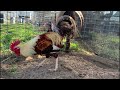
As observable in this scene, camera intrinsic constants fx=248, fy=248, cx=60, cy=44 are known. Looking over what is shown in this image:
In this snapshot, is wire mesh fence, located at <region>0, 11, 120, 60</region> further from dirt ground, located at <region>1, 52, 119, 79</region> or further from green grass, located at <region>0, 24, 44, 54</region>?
dirt ground, located at <region>1, 52, 119, 79</region>

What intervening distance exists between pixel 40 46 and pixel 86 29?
2.03ft

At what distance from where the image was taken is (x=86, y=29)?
2.71m

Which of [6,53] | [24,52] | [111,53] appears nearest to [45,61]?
[24,52]

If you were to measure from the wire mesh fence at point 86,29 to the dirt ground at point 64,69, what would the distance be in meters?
0.17

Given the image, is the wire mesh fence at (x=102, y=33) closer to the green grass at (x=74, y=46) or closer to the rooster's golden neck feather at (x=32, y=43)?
the green grass at (x=74, y=46)

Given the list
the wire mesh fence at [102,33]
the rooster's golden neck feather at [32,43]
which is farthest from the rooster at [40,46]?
the wire mesh fence at [102,33]

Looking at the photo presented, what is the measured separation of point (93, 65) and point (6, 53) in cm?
89

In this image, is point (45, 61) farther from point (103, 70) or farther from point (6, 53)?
point (103, 70)

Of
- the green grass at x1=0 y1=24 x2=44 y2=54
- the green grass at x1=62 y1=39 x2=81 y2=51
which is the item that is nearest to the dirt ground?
the green grass at x1=62 y1=39 x2=81 y2=51

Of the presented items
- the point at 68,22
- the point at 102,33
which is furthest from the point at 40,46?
the point at 102,33

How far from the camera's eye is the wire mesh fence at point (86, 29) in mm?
2449
